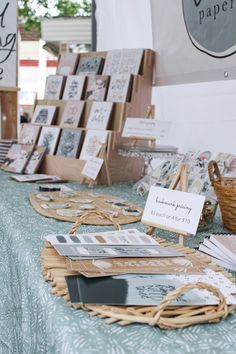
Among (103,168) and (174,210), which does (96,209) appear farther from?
(103,168)

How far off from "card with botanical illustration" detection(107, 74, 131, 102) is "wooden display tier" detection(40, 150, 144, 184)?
10.1 inches

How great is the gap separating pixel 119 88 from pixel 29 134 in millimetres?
575

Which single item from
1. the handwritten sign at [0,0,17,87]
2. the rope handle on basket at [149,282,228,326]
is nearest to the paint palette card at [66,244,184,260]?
the rope handle on basket at [149,282,228,326]

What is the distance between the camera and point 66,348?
24.2 inches

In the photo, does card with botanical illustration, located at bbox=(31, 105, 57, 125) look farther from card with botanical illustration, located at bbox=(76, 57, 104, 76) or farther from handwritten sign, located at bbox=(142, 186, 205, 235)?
handwritten sign, located at bbox=(142, 186, 205, 235)

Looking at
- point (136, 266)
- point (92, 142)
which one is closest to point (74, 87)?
point (92, 142)

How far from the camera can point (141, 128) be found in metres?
1.87

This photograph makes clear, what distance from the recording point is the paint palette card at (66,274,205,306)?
696 millimetres

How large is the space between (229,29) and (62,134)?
36.7 inches

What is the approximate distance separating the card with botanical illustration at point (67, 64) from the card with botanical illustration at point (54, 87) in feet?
0.16

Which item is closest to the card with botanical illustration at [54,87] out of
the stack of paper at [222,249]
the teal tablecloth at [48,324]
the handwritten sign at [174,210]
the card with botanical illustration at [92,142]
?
the card with botanical illustration at [92,142]

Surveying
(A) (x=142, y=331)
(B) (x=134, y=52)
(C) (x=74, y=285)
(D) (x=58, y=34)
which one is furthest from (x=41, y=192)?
(D) (x=58, y=34)

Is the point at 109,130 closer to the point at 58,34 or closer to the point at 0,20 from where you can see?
the point at 0,20

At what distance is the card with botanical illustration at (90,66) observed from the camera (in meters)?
2.28
